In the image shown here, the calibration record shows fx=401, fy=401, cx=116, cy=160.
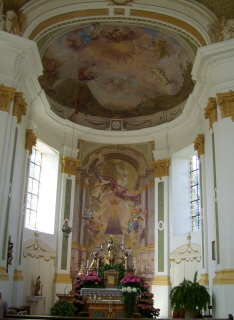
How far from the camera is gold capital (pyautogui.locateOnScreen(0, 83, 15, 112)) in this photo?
1270 cm

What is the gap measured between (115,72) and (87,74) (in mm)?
1354

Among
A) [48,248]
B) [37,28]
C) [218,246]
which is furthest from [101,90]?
[218,246]

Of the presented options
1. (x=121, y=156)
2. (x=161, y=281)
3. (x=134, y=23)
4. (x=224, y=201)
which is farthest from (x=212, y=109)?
(x=161, y=281)

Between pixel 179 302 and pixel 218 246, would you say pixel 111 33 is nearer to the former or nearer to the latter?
pixel 218 246

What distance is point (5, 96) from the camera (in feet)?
42.1

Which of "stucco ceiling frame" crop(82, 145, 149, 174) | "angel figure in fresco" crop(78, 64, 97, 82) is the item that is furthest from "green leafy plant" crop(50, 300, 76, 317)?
"angel figure in fresco" crop(78, 64, 97, 82)

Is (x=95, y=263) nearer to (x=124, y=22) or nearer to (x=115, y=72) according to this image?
(x=115, y=72)

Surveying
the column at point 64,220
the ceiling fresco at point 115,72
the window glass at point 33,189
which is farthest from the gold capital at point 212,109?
the window glass at point 33,189

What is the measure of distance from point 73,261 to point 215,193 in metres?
7.85

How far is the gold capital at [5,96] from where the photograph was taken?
1270cm

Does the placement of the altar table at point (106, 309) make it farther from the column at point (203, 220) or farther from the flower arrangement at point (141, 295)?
the column at point (203, 220)

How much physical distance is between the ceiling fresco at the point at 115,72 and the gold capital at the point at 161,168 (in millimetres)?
2885

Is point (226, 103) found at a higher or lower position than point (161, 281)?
higher

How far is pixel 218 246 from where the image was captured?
1203cm
